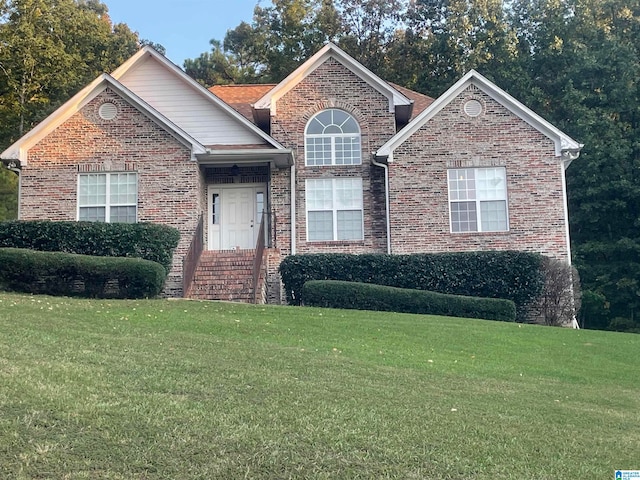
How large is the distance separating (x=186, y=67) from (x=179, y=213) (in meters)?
26.9

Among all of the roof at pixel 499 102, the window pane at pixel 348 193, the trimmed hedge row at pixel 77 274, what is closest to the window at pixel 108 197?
the trimmed hedge row at pixel 77 274

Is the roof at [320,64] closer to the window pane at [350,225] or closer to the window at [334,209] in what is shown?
the window at [334,209]

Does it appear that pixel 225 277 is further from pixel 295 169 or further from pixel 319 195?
pixel 295 169

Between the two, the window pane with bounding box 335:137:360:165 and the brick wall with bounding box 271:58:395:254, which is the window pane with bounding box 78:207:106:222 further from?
the window pane with bounding box 335:137:360:165

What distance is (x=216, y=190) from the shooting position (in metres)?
19.6

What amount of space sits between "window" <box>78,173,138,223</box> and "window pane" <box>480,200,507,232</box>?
32.1 feet

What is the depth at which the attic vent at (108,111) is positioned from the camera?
17781 mm

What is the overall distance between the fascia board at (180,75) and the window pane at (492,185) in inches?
247

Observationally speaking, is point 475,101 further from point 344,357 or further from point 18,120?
point 18,120

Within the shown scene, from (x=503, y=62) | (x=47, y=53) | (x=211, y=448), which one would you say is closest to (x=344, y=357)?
(x=211, y=448)

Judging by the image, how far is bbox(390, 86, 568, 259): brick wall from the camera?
17984 millimetres

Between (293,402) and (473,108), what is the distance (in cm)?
1436

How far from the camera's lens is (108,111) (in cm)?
1781

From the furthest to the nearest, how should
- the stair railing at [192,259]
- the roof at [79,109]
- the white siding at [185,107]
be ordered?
the white siding at [185,107]
the roof at [79,109]
the stair railing at [192,259]
